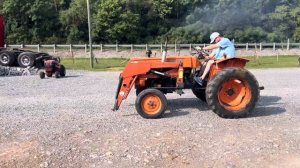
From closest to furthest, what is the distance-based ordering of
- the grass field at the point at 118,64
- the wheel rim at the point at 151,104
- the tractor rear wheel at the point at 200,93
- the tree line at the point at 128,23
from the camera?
the wheel rim at the point at 151,104
the tractor rear wheel at the point at 200,93
the grass field at the point at 118,64
the tree line at the point at 128,23

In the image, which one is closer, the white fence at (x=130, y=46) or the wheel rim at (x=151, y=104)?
the wheel rim at (x=151, y=104)

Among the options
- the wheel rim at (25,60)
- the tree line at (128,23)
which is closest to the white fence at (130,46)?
the tree line at (128,23)

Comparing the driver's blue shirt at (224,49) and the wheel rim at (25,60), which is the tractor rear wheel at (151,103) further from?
the wheel rim at (25,60)

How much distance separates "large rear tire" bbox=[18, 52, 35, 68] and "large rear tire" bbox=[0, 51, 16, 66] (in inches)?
16.5

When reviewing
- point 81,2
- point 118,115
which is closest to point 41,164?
point 118,115

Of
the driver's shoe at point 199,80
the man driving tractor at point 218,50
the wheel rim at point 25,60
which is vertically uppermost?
the man driving tractor at point 218,50

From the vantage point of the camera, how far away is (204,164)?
658cm

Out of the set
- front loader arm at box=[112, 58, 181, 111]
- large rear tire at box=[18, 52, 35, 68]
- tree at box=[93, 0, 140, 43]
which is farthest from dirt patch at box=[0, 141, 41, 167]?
tree at box=[93, 0, 140, 43]

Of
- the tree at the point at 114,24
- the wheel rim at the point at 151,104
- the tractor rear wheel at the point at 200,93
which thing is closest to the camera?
the wheel rim at the point at 151,104

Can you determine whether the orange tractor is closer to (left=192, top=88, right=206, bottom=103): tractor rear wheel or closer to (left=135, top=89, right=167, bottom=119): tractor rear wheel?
(left=135, top=89, right=167, bottom=119): tractor rear wheel

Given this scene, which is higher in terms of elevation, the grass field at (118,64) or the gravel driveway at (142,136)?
A: the grass field at (118,64)

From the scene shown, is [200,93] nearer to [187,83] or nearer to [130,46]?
[187,83]

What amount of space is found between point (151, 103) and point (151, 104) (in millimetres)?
20

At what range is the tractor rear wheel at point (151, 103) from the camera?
9.35 metres
